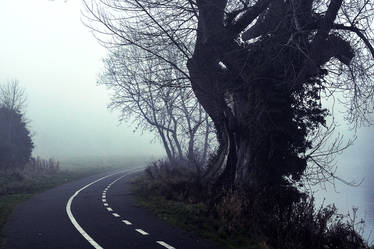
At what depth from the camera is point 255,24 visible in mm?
16938

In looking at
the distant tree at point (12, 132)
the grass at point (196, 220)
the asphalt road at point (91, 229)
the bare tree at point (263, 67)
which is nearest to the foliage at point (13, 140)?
the distant tree at point (12, 132)

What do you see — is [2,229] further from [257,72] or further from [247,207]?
[257,72]

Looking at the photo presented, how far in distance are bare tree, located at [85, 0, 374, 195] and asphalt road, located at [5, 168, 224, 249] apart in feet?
15.3

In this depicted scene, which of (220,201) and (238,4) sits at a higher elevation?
(238,4)

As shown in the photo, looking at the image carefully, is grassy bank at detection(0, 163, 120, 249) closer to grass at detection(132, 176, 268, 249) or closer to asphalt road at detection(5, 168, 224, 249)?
asphalt road at detection(5, 168, 224, 249)

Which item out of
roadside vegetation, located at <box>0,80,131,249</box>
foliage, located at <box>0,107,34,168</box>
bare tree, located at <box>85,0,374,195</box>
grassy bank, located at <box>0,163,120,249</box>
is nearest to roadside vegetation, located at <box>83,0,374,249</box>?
bare tree, located at <box>85,0,374,195</box>

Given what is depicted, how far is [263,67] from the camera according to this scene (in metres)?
15.1

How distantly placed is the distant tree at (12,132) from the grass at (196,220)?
25.7 metres

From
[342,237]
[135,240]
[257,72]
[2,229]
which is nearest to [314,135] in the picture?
[257,72]

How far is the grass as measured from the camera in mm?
10750

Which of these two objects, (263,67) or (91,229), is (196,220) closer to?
(91,229)

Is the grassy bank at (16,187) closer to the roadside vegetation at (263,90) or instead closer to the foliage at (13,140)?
the foliage at (13,140)

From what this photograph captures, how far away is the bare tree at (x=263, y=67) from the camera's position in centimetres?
1418

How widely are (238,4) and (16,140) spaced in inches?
1413
